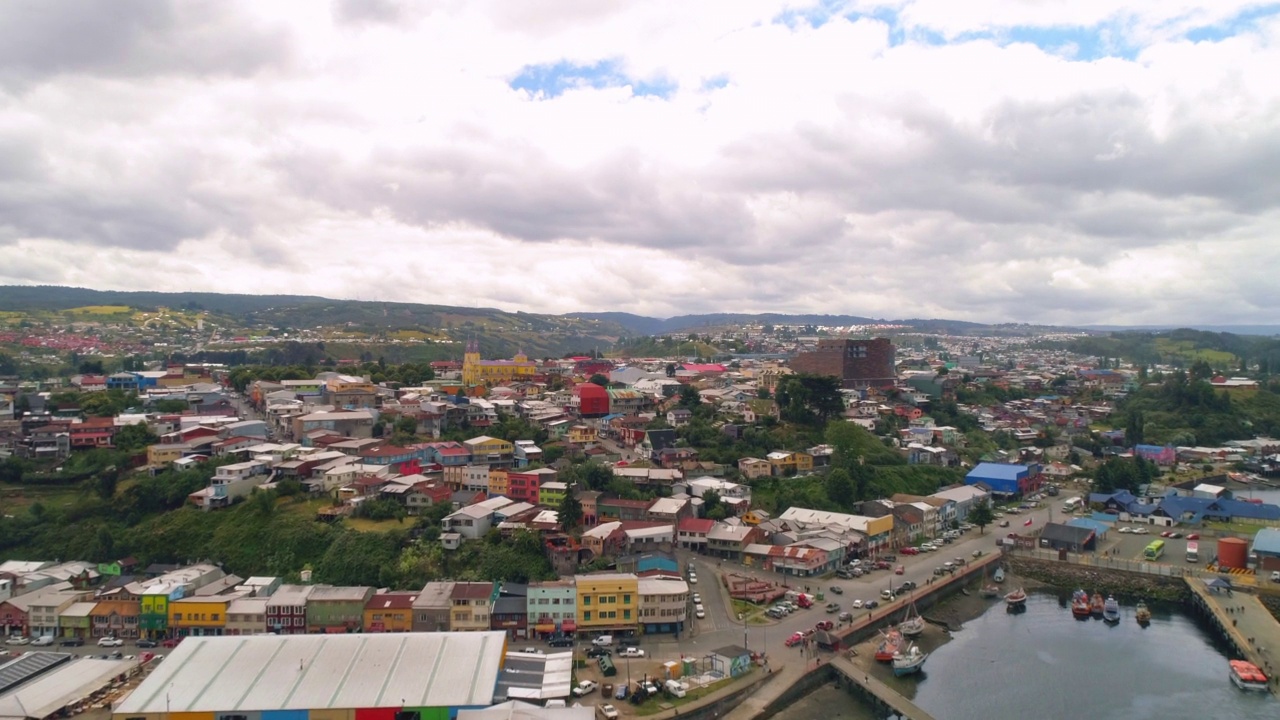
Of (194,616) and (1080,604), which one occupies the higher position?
(194,616)

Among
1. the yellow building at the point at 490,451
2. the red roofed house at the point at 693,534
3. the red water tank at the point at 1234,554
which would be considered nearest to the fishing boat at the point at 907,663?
the red roofed house at the point at 693,534

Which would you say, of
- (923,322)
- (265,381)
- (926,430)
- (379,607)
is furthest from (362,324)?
(923,322)

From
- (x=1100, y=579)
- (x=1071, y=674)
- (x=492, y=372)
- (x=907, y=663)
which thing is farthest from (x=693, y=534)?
(x=492, y=372)

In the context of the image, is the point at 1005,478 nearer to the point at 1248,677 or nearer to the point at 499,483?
the point at 1248,677

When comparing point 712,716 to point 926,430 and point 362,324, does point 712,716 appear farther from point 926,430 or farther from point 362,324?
point 362,324

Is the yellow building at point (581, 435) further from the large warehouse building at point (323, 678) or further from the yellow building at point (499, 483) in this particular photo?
the large warehouse building at point (323, 678)
